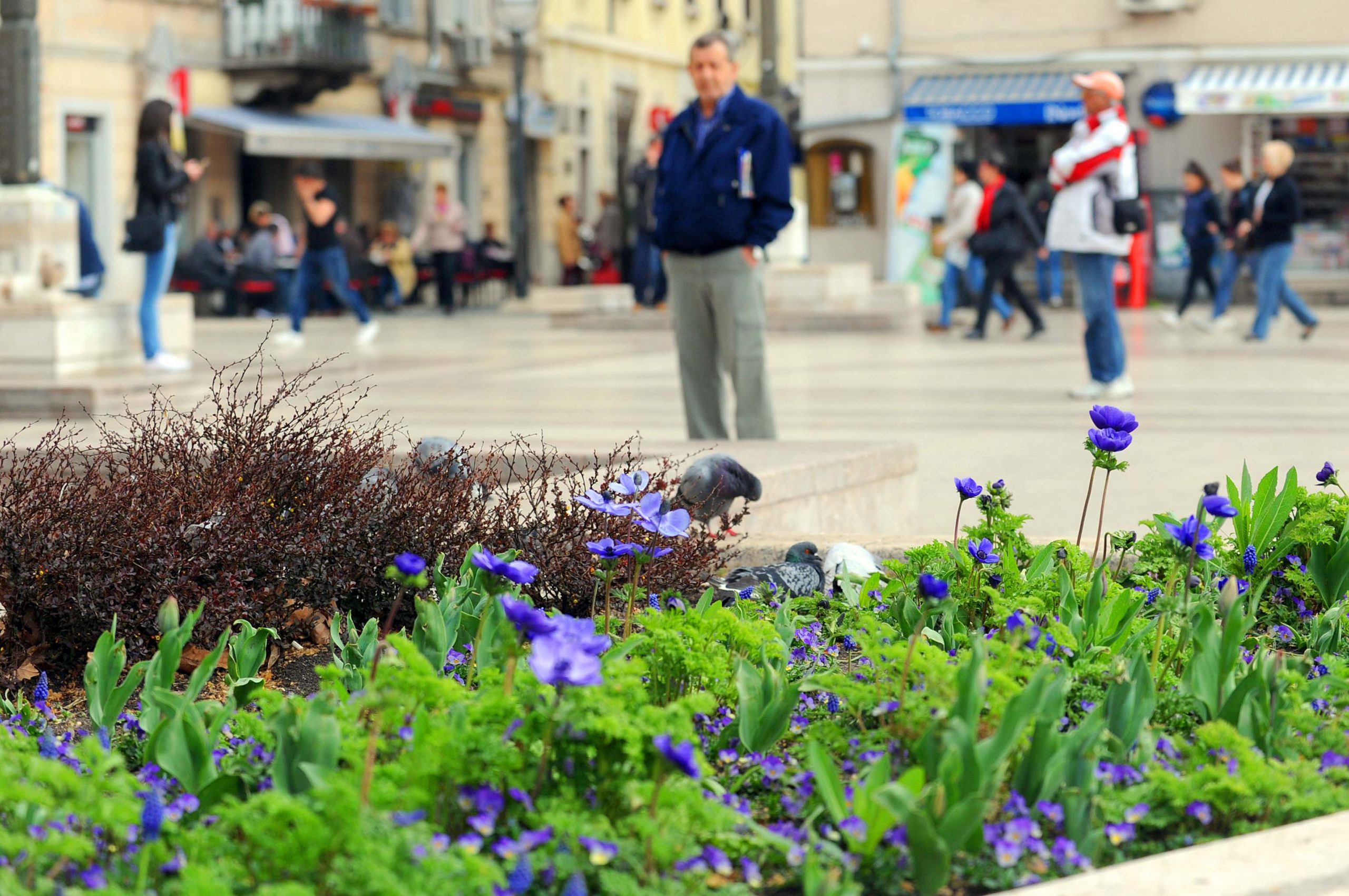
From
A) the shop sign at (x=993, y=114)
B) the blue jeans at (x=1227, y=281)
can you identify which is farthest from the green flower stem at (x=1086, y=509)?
the shop sign at (x=993, y=114)

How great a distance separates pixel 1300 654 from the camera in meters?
4.20

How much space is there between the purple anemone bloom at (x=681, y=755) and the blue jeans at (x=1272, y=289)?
15591mm

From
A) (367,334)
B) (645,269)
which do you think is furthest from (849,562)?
(645,269)

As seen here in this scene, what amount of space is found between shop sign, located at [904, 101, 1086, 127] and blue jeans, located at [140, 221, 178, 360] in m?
19.0

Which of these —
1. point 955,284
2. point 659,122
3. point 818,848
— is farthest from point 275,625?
point 659,122

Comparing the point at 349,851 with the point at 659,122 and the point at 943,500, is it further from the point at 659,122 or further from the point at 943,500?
the point at 659,122

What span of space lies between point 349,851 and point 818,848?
0.69 meters

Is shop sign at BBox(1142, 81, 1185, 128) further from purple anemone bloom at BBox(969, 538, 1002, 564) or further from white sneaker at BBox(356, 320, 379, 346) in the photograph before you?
purple anemone bloom at BBox(969, 538, 1002, 564)

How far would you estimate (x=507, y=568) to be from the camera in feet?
9.78

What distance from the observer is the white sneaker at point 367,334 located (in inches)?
766

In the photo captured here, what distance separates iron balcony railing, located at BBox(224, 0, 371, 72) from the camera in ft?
106

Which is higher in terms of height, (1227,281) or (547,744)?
(1227,281)

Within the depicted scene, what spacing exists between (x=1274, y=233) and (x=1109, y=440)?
14171mm

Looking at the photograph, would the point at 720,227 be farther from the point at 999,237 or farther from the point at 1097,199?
the point at 999,237
